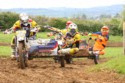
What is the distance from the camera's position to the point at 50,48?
658 inches

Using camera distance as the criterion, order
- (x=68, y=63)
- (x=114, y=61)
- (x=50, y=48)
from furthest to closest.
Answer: (x=68, y=63) → (x=50, y=48) → (x=114, y=61)

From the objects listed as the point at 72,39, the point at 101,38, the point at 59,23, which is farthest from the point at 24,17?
the point at 59,23

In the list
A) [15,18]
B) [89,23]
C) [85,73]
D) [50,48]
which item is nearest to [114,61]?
[85,73]

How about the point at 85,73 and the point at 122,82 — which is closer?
the point at 122,82

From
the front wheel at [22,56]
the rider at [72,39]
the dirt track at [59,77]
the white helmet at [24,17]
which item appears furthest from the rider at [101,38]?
the dirt track at [59,77]

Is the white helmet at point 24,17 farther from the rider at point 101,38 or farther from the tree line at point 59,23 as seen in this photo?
the tree line at point 59,23

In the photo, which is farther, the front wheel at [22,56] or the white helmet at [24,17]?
the white helmet at [24,17]

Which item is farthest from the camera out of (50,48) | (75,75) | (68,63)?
(68,63)

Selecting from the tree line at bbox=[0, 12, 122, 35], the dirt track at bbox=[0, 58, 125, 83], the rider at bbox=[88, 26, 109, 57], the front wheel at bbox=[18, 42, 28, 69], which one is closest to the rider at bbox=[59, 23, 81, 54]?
the rider at bbox=[88, 26, 109, 57]

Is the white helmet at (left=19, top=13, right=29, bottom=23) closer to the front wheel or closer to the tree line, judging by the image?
the front wheel

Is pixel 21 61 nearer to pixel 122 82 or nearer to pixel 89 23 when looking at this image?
pixel 122 82

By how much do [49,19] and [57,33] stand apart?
3594cm

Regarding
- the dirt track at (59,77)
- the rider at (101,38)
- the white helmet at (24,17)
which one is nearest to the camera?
the dirt track at (59,77)

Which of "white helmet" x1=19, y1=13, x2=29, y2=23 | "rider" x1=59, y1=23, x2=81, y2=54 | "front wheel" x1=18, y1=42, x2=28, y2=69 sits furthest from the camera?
"rider" x1=59, y1=23, x2=81, y2=54
